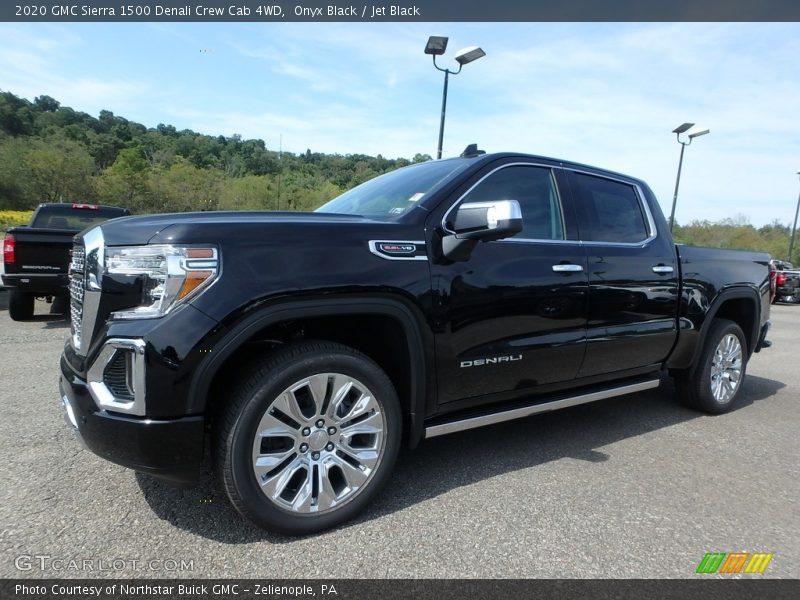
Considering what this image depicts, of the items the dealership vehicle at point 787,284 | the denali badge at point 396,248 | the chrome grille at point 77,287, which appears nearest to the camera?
the chrome grille at point 77,287

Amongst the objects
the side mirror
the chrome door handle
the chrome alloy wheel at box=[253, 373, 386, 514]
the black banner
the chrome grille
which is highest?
the side mirror

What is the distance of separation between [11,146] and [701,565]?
6490 cm

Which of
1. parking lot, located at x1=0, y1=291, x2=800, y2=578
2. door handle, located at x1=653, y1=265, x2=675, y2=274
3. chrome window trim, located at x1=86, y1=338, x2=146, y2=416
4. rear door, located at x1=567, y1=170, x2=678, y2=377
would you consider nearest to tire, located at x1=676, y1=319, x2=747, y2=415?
parking lot, located at x1=0, y1=291, x2=800, y2=578

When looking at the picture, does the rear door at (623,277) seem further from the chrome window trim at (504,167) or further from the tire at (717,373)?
the tire at (717,373)

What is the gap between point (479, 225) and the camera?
8.11 ft

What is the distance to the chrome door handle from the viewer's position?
10.1ft

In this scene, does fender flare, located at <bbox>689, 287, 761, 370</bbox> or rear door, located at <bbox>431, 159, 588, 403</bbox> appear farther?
fender flare, located at <bbox>689, 287, 761, 370</bbox>

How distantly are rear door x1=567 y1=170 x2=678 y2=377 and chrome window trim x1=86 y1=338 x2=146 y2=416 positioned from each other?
257cm

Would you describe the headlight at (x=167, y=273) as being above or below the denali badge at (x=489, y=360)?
above

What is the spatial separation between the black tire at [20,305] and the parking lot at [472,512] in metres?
4.59

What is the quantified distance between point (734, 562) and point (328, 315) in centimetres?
211

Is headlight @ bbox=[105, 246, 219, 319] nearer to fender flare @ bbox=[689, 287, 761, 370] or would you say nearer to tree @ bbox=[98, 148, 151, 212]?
fender flare @ bbox=[689, 287, 761, 370]

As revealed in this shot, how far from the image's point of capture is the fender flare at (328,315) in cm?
205

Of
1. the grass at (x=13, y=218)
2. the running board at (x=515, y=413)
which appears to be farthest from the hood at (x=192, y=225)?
the grass at (x=13, y=218)
